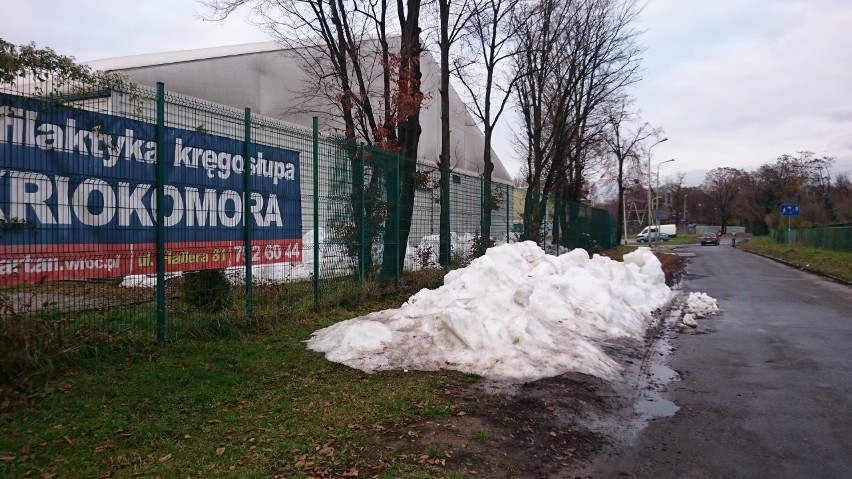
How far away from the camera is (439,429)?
15.9 feet

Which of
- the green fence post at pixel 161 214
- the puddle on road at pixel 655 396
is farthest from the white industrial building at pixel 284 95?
the puddle on road at pixel 655 396

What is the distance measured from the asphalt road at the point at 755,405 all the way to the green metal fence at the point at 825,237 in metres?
24.6

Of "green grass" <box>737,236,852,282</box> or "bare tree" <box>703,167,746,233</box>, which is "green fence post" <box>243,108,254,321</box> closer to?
"green grass" <box>737,236,852,282</box>

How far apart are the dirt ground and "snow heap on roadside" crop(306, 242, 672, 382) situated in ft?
1.53

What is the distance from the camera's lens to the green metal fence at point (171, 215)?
5.27 meters

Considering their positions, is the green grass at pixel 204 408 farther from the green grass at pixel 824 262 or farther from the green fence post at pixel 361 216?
the green grass at pixel 824 262

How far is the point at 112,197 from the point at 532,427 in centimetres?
466

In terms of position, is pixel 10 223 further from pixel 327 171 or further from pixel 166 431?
pixel 327 171

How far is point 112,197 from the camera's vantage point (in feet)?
19.6

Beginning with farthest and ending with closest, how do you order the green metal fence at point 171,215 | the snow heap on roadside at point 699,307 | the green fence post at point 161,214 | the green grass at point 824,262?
the green grass at point 824,262
the snow heap on roadside at point 699,307
the green fence post at point 161,214
the green metal fence at point 171,215

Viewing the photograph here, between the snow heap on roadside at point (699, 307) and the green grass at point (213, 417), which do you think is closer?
the green grass at point (213, 417)

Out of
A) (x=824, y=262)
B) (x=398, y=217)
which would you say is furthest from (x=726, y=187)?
(x=398, y=217)

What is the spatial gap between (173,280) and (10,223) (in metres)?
1.89

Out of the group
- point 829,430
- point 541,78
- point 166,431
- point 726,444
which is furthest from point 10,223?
point 541,78
